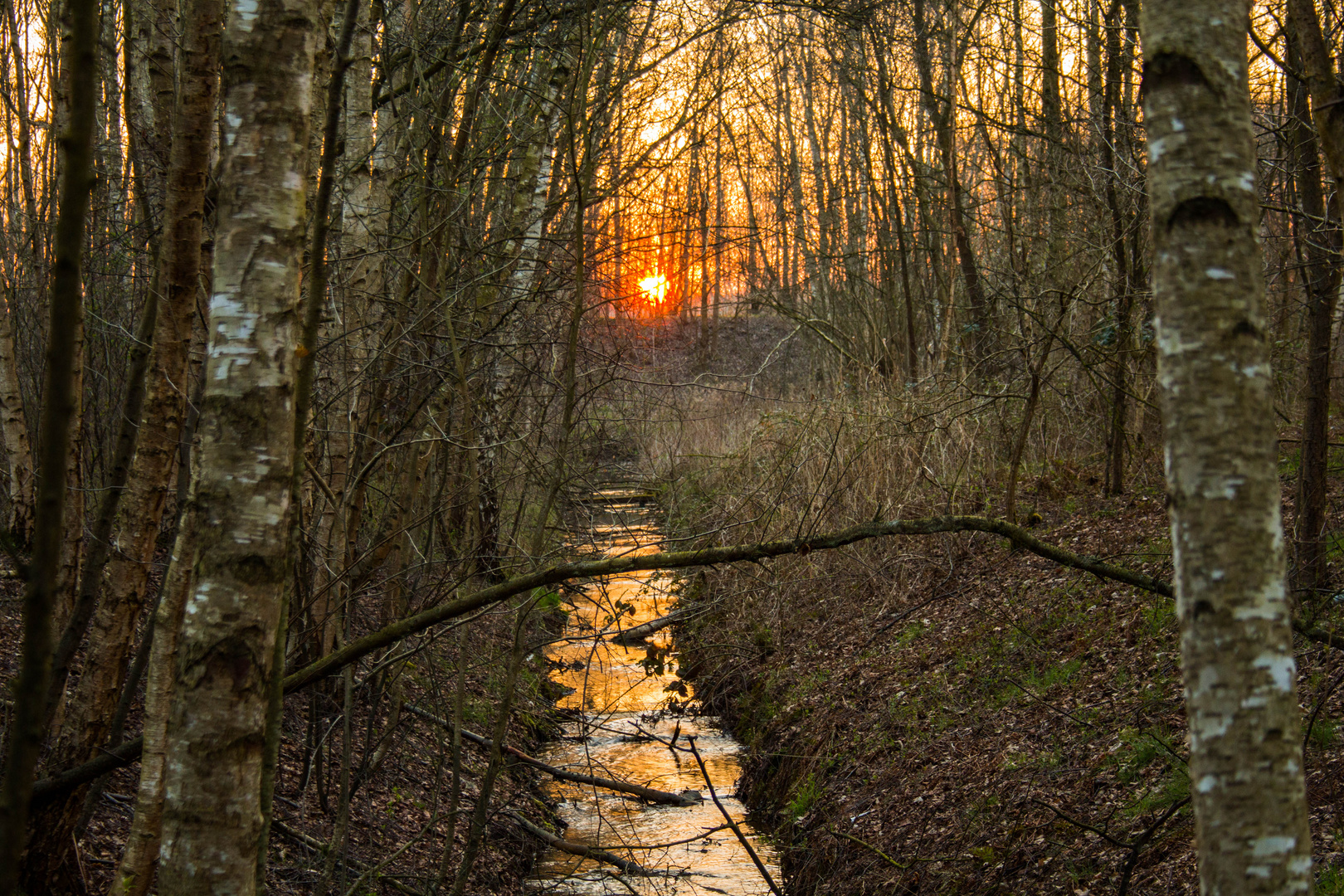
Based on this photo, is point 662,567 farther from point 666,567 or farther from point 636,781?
point 636,781

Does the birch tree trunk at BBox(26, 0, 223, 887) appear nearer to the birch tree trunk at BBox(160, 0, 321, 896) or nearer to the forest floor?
the forest floor

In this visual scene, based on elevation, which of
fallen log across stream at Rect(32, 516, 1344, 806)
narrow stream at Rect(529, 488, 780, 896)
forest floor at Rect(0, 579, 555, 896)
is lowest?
narrow stream at Rect(529, 488, 780, 896)

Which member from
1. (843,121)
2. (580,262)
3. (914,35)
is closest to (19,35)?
(580,262)

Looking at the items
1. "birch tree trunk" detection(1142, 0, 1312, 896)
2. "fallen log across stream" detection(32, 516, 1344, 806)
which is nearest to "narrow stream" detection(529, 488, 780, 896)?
"fallen log across stream" detection(32, 516, 1344, 806)

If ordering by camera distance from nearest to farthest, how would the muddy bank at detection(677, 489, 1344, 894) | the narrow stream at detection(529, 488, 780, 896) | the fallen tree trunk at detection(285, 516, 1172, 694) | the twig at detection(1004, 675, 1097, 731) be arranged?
the fallen tree trunk at detection(285, 516, 1172, 694)
the muddy bank at detection(677, 489, 1344, 894)
the twig at detection(1004, 675, 1097, 731)
the narrow stream at detection(529, 488, 780, 896)

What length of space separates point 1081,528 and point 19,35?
812 centimetres

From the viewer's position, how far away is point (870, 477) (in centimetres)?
880

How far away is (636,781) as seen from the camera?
22.7 ft

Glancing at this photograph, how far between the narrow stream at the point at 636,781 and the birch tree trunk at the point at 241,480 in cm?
202

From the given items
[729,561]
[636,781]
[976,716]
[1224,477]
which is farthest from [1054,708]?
[1224,477]

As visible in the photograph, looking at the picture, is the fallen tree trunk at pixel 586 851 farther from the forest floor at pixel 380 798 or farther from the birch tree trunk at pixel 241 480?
the birch tree trunk at pixel 241 480

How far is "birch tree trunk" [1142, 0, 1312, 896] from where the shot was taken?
150 centimetres

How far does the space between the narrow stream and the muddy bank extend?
0.27m

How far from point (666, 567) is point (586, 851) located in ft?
9.05
